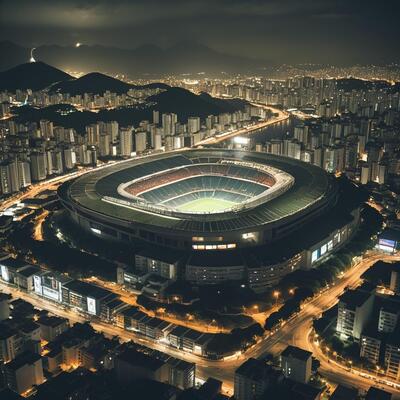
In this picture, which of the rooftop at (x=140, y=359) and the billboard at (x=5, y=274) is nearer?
the rooftop at (x=140, y=359)

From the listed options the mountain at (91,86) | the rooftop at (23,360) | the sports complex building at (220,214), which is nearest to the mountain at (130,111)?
the mountain at (91,86)

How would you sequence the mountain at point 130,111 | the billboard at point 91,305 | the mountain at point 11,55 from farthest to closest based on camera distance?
1. the mountain at point 11,55
2. the mountain at point 130,111
3. the billboard at point 91,305

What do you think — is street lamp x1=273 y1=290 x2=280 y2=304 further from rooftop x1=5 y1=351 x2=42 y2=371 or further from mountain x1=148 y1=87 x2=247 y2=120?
mountain x1=148 y1=87 x2=247 y2=120

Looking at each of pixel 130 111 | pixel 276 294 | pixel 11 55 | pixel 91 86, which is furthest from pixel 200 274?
pixel 11 55

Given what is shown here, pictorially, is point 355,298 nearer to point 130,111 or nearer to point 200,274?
point 200,274

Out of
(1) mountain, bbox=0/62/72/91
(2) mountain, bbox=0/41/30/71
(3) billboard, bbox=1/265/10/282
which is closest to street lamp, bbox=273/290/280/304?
(3) billboard, bbox=1/265/10/282

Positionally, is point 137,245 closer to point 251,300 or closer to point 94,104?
point 251,300

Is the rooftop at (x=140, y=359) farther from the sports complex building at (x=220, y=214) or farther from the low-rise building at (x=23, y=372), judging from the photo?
the sports complex building at (x=220, y=214)

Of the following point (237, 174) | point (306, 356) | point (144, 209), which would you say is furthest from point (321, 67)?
point (306, 356)
